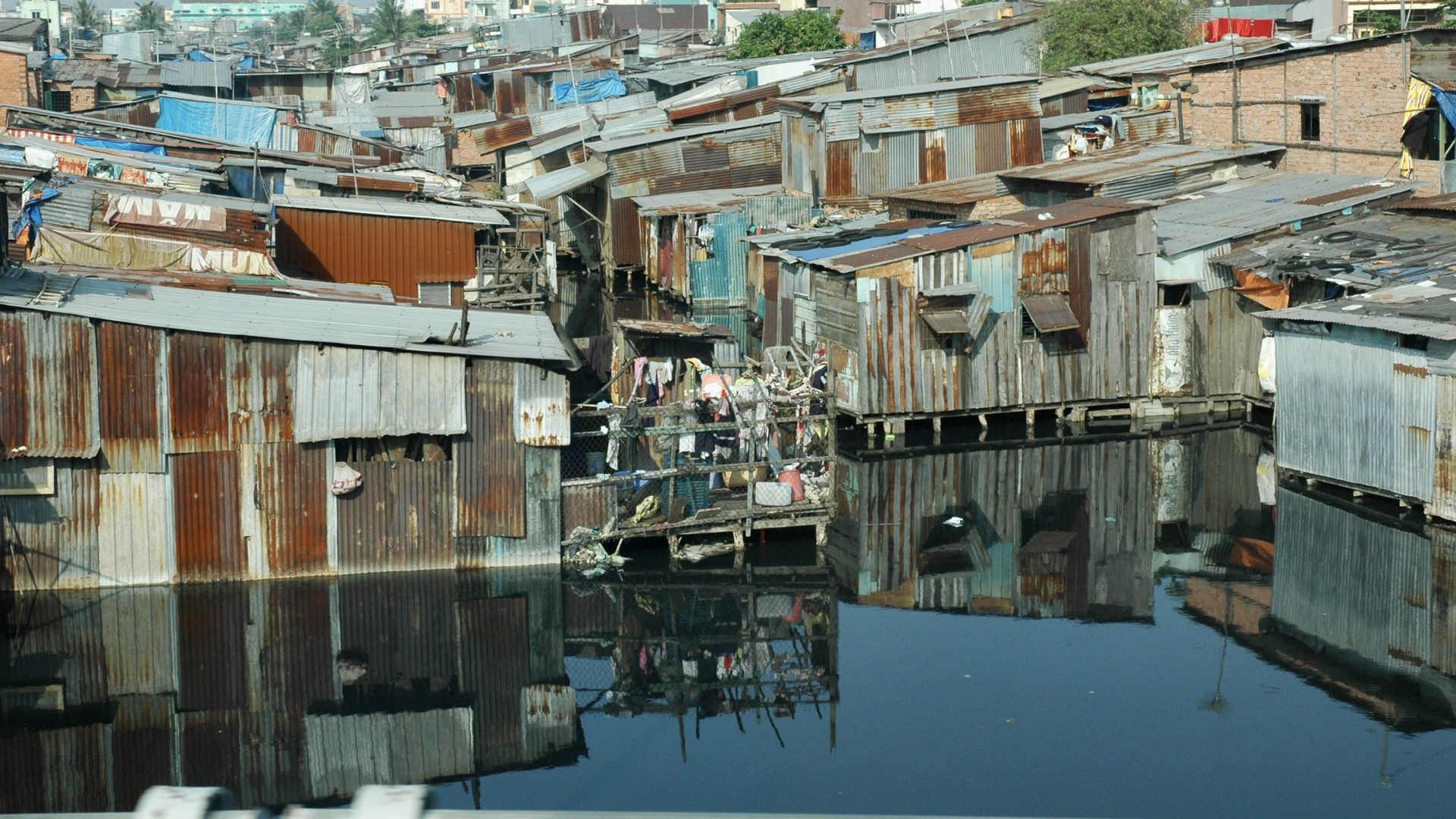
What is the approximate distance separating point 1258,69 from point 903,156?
7.92 metres

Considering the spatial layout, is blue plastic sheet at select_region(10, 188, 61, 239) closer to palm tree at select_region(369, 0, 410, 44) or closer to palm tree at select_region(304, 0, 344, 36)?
palm tree at select_region(369, 0, 410, 44)

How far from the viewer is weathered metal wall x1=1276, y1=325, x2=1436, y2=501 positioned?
17125mm

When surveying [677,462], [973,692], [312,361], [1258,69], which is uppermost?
[1258,69]

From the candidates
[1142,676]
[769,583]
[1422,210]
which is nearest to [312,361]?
[769,583]

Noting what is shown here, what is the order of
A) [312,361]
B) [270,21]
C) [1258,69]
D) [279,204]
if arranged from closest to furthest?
[312,361], [279,204], [1258,69], [270,21]

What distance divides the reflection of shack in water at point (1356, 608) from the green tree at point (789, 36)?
44.8m

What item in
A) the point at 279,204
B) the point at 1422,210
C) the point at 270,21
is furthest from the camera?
the point at 270,21

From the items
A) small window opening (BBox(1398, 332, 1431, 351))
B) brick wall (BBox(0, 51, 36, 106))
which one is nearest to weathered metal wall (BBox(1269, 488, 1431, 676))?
small window opening (BBox(1398, 332, 1431, 351))

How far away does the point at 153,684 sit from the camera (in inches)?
523

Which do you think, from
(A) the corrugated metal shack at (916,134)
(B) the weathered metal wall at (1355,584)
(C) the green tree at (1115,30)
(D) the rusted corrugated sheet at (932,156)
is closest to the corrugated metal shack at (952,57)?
(C) the green tree at (1115,30)

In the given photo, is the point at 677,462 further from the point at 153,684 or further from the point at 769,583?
the point at 153,684

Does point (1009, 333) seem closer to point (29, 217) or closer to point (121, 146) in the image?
point (29, 217)

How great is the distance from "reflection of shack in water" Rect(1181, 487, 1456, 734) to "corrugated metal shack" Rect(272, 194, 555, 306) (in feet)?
53.6

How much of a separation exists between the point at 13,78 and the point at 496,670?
3994 centimetres
